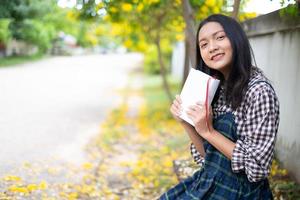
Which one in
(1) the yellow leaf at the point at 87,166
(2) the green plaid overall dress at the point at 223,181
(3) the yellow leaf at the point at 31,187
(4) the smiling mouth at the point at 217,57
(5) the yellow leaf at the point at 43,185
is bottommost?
(1) the yellow leaf at the point at 87,166

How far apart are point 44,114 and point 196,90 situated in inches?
251

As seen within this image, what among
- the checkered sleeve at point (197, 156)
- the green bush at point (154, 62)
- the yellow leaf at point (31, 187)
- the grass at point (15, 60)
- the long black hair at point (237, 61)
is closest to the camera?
the long black hair at point (237, 61)

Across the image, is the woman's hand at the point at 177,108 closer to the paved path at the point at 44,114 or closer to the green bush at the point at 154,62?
the paved path at the point at 44,114

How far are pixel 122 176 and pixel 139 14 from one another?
4261mm

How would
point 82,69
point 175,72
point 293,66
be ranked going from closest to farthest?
1. point 293,66
2. point 82,69
3. point 175,72

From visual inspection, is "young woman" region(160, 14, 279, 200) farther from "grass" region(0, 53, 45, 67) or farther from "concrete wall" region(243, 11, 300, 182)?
"grass" region(0, 53, 45, 67)

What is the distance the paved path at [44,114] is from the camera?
212 inches

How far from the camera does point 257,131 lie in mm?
1941

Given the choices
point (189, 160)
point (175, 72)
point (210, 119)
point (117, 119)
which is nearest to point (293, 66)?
point (189, 160)

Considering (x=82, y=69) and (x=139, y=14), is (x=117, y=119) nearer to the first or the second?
(x=139, y=14)

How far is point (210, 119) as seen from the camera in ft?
6.89

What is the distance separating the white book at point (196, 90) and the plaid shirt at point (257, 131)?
192 millimetres

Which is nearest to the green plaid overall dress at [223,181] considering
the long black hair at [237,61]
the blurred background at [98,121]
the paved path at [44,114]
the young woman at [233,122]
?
the young woman at [233,122]

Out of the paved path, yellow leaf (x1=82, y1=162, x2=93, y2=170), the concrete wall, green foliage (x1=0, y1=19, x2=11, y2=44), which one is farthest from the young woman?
yellow leaf (x1=82, y1=162, x2=93, y2=170)
